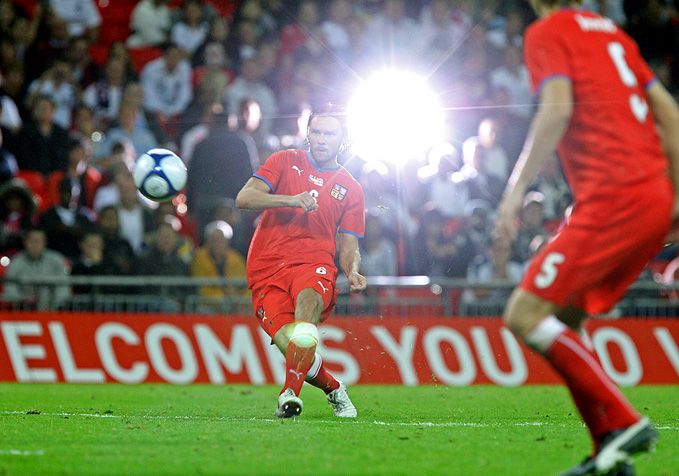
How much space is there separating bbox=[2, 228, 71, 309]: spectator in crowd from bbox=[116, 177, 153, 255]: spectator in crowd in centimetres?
105

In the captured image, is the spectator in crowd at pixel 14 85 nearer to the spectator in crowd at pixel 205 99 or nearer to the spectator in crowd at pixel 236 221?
the spectator in crowd at pixel 205 99

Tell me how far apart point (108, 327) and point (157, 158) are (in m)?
5.17

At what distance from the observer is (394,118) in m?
16.9

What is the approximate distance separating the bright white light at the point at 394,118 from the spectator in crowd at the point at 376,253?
1.18 meters

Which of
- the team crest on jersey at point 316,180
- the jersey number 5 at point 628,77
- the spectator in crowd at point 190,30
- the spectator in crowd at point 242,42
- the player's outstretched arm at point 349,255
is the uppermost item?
the spectator in crowd at point 190,30

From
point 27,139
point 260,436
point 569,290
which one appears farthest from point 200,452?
point 27,139

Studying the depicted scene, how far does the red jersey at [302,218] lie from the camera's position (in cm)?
904

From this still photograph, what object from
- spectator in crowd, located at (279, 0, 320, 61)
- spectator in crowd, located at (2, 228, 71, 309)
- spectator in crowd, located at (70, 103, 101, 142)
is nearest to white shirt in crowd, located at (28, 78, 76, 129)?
spectator in crowd, located at (70, 103, 101, 142)

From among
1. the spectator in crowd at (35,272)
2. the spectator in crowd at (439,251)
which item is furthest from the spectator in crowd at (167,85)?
the spectator in crowd at (439,251)

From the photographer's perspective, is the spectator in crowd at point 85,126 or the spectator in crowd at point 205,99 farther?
the spectator in crowd at point 205,99

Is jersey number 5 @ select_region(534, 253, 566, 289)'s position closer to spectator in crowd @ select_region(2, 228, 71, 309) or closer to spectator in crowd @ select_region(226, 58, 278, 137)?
spectator in crowd @ select_region(2, 228, 71, 309)

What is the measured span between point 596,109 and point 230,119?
1038 cm

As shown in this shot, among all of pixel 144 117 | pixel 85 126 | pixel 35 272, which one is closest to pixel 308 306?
pixel 35 272

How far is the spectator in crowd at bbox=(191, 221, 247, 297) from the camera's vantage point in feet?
48.3
